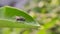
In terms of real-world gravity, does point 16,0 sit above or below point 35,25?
above

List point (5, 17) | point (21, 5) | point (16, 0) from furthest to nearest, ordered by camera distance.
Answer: point (16, 0) → point (21, 5) → point (5, 17)

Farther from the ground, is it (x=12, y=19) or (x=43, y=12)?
(x=43, y=12)

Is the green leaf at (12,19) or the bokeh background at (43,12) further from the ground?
the bokeh background at (43,12)

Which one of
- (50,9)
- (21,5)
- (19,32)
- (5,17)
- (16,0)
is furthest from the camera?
(16,0)

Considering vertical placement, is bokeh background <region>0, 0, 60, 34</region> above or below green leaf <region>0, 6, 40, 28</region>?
above

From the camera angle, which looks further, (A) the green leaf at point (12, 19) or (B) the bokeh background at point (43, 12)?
(B) the bokeh background at point (43, 12)

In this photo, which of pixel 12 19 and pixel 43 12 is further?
pixel 43 12

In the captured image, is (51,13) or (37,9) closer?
(51,13)

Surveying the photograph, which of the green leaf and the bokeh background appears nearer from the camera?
the green leaf

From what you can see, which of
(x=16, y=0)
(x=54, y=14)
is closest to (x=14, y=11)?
(x=54, y=14)

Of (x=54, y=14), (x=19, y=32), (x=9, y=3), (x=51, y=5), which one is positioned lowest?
(x=19, y=32)

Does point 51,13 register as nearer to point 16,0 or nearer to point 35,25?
point 16,0
